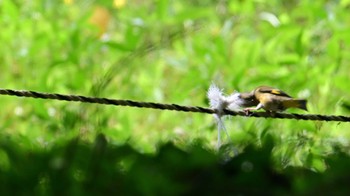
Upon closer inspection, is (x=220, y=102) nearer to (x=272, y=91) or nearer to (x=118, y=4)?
(x=272, y=91)

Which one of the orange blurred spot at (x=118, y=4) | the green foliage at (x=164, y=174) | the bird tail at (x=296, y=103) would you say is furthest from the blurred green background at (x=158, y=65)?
the green foliage at (x=164, y=174)

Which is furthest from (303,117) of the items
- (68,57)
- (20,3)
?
(20,3)

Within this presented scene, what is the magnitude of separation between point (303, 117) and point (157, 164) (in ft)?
3.06

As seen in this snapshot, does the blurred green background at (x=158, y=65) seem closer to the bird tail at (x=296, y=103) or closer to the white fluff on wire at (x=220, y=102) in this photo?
the bird tail at (x=296, y=103)

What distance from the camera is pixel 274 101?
1965 millimetres

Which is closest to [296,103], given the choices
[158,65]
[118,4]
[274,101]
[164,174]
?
[274,101]

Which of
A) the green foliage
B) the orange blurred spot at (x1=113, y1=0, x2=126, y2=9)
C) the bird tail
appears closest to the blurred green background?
the orange blurred spot at (x1=113, y1=0, x2=126, y2=9)

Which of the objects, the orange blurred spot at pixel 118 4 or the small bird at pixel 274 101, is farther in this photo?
the orange blurred spot at pixel 118 4

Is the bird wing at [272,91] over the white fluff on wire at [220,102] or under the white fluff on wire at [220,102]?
over

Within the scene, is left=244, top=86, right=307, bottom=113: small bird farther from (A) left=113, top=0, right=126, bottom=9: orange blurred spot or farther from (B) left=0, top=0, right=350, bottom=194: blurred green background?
(A) left=113, top=0, right=126, bottom=9: orange blurred spot

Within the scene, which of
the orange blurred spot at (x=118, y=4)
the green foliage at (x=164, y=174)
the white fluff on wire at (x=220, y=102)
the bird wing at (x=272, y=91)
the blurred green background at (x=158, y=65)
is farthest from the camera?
the orange blurred spot at (x=118, y=4)

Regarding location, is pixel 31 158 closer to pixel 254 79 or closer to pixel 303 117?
pixel 303 117

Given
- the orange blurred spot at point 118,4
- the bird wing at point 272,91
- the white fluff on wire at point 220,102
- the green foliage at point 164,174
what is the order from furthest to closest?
the orange blurred spot at point 118,4 → the bird wing at point 272,91 → the white fluff on wire at point 220,102 → the green foliage at point 164,174

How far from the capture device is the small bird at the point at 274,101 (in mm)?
1960
